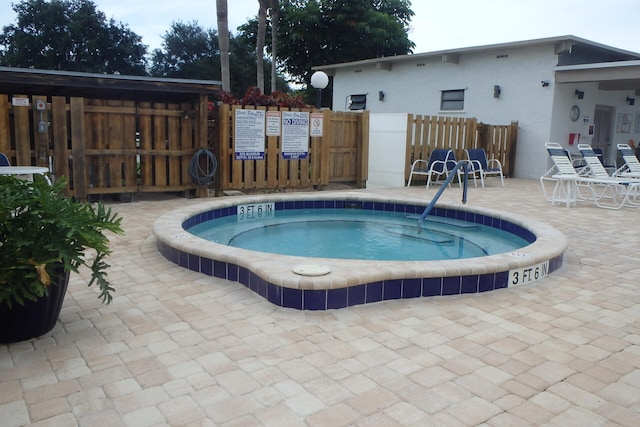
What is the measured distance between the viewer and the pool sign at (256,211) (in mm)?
7070

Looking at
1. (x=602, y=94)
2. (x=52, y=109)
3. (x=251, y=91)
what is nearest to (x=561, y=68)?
(x=602, y=94)

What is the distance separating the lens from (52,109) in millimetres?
6859

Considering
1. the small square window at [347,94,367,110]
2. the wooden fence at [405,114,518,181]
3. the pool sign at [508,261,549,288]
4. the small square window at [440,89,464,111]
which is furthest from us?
the small square window at [347,94,367,110]

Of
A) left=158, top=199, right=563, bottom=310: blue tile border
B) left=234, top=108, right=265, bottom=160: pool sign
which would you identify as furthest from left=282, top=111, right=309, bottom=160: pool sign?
left=158, top=199, right=563, bottom=310: blue tile border

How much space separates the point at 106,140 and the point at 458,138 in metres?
8.06

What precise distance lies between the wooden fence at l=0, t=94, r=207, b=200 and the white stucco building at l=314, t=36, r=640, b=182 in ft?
15.6

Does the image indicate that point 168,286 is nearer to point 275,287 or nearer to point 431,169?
point 275,287

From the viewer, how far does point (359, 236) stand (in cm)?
635

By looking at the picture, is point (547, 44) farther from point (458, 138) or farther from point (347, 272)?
point (347, 272)

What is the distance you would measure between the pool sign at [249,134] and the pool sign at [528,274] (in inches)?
225

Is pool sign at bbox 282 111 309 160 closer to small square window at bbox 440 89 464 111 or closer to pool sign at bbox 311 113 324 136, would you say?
pool sign at bbox 311 113 324 136

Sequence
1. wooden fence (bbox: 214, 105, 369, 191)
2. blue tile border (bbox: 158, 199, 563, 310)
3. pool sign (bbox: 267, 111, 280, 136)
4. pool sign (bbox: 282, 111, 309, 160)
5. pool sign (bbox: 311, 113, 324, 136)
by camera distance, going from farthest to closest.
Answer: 1. pool sign (bbox: 311, 113, 324, 136)
2. pool sign (bbox: 282, 111, 309, 160)
3. pool sign (bbox: 267, 111, 280, 136)
4. wooden fence (bbox: 214, 105, 369, 191)
5. blue tile border (bbox: 158, 199, 563, 310)

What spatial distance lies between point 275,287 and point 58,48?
1286 inches

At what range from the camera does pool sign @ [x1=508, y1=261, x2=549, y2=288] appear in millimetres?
3838
